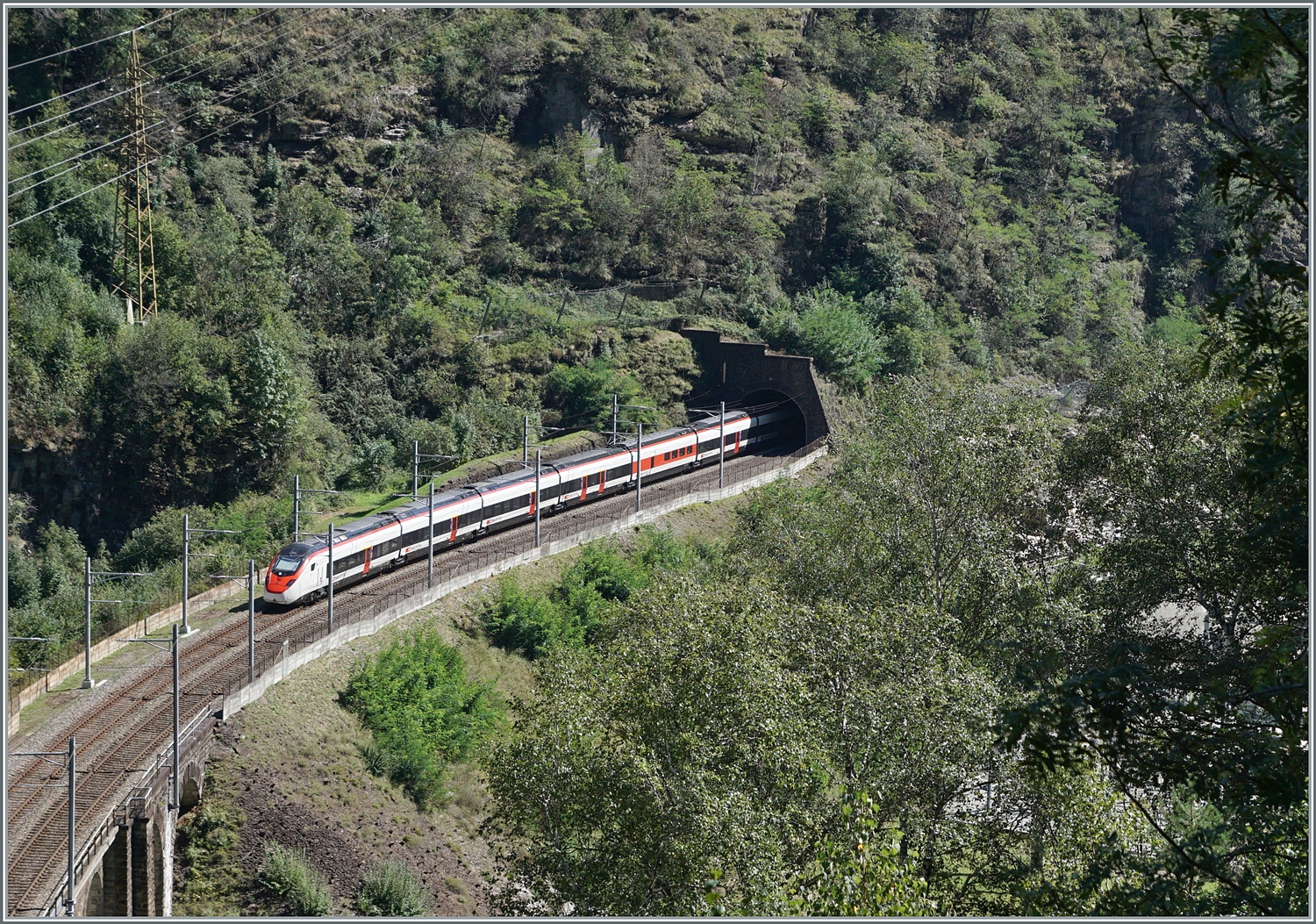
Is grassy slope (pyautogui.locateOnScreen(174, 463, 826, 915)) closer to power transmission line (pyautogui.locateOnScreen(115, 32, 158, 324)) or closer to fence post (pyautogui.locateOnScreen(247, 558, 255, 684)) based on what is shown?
fence post (pyautogui.locateOnScreen(247, 558, 255, 684))

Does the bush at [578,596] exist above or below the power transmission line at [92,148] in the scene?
below

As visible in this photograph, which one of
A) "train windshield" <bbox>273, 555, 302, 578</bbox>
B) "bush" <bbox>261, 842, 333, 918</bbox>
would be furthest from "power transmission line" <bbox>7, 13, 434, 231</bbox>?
"bush" <bbox>261, 842, 333, 918</bbox>

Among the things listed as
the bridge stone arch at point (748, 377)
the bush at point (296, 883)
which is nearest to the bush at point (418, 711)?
→ the bush at point (296, 883)

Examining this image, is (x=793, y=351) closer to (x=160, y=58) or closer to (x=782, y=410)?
(x=782, y=410)

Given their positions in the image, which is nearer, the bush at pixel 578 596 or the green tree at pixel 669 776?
the green tree at pixel 669 776

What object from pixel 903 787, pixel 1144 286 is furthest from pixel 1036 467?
pixel 1144 286

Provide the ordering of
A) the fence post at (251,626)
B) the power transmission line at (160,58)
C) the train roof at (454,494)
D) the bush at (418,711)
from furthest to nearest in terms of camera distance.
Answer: the power transmission line at (160,58)
the train roof at (454,494)
the bush at (418,711)
the fence post at (251,626)

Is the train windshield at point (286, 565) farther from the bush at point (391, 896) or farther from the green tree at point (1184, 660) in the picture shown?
the green tree at point (1184, 660)

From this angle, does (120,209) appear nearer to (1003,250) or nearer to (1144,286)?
(1003,250)
